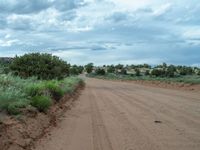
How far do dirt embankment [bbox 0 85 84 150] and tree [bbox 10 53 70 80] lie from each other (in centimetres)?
2507

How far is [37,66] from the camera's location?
45.3 m

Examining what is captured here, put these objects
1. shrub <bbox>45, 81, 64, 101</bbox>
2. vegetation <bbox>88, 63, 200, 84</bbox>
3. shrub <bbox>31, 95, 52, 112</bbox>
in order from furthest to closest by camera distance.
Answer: vegetation <bbox>88, 63, 200, 84</bbox>, shrub <bbox>45, 81, 64, 101</bbox>, shrub <bbox>31, 95, 52, 112</bbox>

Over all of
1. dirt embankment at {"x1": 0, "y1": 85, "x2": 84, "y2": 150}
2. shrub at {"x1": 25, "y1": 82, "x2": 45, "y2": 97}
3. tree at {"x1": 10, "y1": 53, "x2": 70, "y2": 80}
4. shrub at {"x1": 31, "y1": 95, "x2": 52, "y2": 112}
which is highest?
tree at {"x1": 10, "y1": 53, "x2": 70, "y2": 80}

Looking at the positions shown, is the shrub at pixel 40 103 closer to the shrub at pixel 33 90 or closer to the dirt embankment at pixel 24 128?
the dirt embankment at pixel 24 128

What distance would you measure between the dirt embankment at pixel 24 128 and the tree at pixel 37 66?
82.3 ft

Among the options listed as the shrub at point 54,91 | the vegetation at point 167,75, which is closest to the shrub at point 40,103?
the shrub at point 54,91

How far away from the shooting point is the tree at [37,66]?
44.6m

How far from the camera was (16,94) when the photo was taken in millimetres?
16625

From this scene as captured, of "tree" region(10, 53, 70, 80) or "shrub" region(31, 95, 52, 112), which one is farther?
"tree" region(10, 53, 70, 80)

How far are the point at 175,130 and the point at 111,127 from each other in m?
2.22

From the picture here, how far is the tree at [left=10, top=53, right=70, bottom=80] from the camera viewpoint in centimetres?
4459

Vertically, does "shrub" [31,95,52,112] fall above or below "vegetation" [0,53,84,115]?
below

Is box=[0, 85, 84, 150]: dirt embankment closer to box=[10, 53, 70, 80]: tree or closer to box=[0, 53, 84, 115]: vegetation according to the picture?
box=[0, 53, 84, 115]: vegetation

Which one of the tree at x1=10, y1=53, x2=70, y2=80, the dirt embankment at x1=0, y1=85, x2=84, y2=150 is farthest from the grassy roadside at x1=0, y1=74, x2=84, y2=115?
the tree at x1=10, y1=53, x2=70, y2=80
